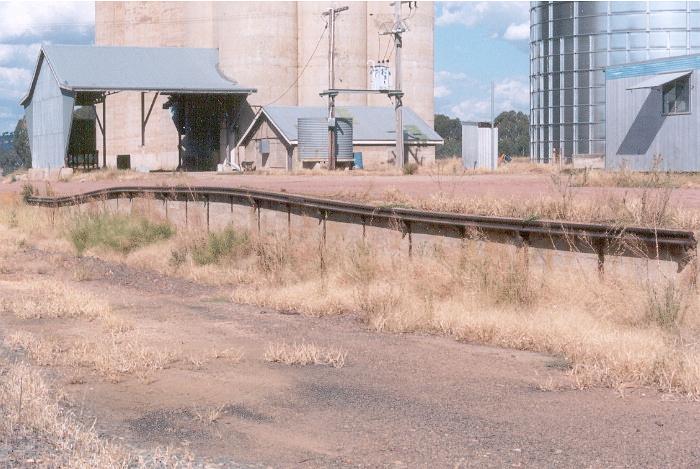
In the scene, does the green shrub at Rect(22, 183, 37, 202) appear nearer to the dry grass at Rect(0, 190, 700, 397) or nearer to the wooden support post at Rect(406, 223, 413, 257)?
the dry grass at Rect(0, 190, 700, 397)

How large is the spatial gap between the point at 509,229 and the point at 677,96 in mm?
25690

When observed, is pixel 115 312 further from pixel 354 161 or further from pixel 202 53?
pixel 202 53

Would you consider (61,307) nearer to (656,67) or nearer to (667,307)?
(667,307)

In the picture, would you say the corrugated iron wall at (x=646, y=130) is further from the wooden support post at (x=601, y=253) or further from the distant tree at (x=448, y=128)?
the distant tree at (x=448, y=128)

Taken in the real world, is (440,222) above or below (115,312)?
above

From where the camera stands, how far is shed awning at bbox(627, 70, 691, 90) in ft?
115

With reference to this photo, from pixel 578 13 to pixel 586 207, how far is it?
43129 millimetres

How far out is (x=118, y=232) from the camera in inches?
860

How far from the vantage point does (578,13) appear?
53.5m

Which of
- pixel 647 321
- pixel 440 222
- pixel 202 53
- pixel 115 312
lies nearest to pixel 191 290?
pixel 115 312

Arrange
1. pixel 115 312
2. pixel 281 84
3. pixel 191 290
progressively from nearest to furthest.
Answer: pixel 115 312 → pixel 191 290 → pixel 281 84

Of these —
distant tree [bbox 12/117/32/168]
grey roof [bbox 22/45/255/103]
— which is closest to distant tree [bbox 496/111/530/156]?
distant tree [bbox 12/117/32/168]

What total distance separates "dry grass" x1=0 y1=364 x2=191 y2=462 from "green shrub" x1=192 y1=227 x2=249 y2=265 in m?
10.1

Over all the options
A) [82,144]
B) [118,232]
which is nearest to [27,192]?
[118,232]
